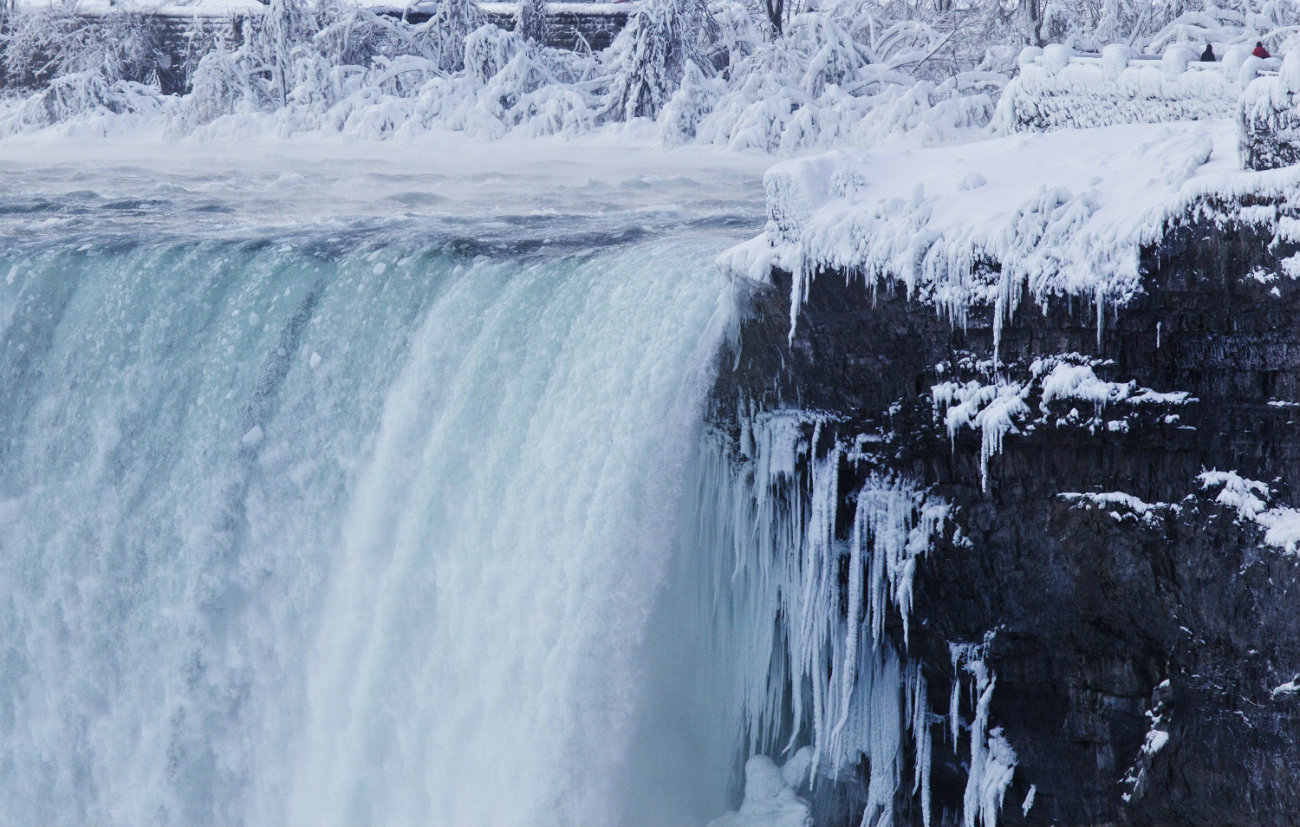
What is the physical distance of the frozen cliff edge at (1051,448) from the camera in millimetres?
6254

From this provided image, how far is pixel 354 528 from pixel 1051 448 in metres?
4.77

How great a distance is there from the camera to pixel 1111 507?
22.2ft

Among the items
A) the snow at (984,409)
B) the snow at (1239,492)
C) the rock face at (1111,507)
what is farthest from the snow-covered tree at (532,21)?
the snow at (1239,492)

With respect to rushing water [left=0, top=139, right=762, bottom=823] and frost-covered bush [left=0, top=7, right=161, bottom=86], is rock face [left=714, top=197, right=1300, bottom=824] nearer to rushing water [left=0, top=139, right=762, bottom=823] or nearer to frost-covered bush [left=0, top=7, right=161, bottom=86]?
rushing water [left=0, top=139, right=762, bottom=823]

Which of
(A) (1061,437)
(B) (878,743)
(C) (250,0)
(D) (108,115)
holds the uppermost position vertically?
(C) (250,0)

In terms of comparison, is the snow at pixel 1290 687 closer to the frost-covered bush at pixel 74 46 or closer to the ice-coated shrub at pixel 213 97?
the ice-coated shrub at pixel 213 97

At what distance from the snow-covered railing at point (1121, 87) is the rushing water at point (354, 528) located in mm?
2600

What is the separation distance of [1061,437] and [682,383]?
7.87ft

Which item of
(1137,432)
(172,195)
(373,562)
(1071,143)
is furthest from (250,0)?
(1137,432)

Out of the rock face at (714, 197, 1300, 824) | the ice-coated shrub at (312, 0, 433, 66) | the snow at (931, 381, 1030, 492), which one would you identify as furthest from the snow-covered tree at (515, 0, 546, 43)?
the snow at (931, 381, 1030, 492)

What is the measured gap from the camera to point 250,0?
2112 centimetres

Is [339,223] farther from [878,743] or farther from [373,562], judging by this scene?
[878,743]

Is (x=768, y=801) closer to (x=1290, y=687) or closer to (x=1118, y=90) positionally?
(x=1290, y=687)

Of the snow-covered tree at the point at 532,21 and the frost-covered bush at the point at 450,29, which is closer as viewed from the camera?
the snow-covered tree at the point at 532,21
